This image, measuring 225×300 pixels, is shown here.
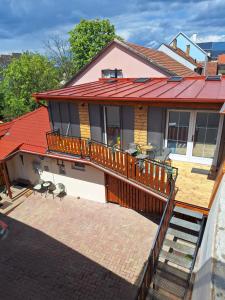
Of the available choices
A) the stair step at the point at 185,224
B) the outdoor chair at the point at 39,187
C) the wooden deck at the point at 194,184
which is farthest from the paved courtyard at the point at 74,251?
the wooden deck at the point at 194,184

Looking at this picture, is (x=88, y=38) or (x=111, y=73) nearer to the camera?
(x=111, y=73)

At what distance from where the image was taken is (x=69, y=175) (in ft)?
41.3

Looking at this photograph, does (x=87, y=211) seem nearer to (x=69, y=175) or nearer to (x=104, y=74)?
(x=69, y=175)

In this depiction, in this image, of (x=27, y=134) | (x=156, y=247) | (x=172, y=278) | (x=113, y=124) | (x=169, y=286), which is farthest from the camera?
(x=27, y=134)

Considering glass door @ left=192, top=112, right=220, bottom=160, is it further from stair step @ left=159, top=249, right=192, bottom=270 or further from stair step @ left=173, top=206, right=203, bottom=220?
stair step @ left=159, top=249, right=192, bottom=270

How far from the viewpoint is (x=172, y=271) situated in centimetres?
770

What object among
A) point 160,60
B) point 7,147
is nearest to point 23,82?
point 7,147

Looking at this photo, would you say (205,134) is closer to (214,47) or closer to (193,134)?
(193,134)

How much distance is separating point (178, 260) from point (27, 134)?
38.4ft

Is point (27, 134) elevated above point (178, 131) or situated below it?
below

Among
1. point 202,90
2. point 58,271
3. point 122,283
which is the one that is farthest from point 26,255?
point 202,90

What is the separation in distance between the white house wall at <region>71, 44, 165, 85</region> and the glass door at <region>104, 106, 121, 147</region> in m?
6.13

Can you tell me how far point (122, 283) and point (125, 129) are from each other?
636 cm

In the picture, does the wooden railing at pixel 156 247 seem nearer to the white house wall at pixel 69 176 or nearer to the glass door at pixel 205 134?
the glass door at pixel 205 134
